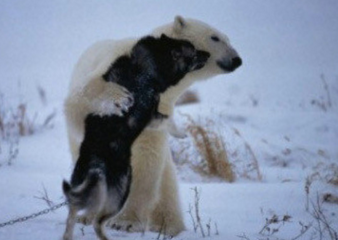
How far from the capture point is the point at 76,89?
2875mm

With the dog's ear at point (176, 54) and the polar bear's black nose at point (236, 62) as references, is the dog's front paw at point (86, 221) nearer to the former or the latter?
the dog's ear at point (176, 54)

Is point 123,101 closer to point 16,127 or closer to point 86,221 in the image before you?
point 86,221

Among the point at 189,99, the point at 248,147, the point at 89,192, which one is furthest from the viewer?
the point at 189,99

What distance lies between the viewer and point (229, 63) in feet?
11.4

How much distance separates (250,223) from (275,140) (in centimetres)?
283

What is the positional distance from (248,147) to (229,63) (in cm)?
205

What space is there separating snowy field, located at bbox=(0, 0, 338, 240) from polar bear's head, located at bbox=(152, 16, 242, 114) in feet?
2.86

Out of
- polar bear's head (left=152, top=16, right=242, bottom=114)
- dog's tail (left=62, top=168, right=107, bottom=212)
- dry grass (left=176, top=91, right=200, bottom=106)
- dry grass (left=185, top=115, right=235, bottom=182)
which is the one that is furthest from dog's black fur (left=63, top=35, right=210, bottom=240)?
dry grass (left=176, top=91, right=200, bottom=106)

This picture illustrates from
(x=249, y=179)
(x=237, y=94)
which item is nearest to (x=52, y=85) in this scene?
(x=237, y=94)

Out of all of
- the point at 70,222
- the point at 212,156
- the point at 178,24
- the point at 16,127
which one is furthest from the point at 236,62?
the point at 16,127

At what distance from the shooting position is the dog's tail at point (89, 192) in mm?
2301

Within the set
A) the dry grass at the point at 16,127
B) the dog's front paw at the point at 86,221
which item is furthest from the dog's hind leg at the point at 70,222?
the dry grass at the point at 16,127

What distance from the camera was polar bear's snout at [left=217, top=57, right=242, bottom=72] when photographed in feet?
11.3

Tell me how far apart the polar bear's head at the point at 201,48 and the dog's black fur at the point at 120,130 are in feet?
0.56
